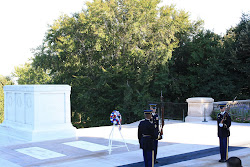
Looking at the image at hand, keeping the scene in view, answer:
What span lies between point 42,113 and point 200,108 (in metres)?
10.2

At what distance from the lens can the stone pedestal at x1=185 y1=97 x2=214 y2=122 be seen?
19828 millimetres

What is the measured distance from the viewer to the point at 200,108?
65.3ft

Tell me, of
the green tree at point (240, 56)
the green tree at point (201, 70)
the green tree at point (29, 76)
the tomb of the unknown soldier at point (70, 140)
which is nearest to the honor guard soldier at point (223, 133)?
the tomb of the unknown soldier at point (70, 140)

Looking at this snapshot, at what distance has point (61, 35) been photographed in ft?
106

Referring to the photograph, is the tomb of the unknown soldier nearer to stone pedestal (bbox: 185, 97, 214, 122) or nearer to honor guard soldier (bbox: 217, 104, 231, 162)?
honor guard soldier (bbox: 217, 104, 231, 162)

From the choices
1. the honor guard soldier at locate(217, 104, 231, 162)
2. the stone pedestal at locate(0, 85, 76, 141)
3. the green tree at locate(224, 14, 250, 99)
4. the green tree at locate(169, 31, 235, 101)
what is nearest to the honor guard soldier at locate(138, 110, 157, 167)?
the honor guard soldier at locate(217, 104, 231, 162)

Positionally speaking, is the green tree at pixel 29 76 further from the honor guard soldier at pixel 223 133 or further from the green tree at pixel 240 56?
the honor guard soldier at pixel 223 133

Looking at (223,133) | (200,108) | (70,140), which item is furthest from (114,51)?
(223,133)

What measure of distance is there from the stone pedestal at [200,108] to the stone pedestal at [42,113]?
8.73 metres

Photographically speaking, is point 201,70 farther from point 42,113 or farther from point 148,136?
point 148,136

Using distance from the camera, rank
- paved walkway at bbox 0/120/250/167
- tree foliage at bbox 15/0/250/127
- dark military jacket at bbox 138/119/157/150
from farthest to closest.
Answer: tree foliage at bbox 15/0/250/127 → paved walkway at bbox 0/120/250/167 → dark military jacket at bbox 138/119/157/150

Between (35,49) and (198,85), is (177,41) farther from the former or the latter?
(35,49)

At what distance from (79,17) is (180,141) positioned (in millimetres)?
22581

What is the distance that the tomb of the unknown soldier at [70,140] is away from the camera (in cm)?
960
